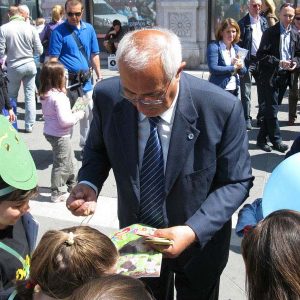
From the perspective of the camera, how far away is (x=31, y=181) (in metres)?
2.05

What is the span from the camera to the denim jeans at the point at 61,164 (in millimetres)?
4801

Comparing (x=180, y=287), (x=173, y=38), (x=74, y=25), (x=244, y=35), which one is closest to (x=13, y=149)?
(x=173, y=38)

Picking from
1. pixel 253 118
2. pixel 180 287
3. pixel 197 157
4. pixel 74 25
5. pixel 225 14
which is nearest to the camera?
pixel 197 157

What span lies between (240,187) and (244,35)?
17.4 feet

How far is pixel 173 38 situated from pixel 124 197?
792 millimetres

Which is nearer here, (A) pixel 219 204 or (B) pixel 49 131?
(A) pixel 219 204

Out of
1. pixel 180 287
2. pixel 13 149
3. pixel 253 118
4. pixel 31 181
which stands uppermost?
pixel 13 149

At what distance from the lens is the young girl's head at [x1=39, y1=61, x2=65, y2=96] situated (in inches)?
190

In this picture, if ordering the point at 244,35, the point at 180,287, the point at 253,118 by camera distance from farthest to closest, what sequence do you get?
the point at 253,118, the point at 244,35, the point at 180,287

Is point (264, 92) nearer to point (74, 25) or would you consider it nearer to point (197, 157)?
point (74, 25)

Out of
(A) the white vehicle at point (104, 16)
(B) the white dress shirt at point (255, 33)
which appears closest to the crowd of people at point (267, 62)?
(B) the white dress shirt at point (255, 33)

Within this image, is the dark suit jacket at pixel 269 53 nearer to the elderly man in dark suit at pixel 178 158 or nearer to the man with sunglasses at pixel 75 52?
the man with sunglasses at pixel 75 52

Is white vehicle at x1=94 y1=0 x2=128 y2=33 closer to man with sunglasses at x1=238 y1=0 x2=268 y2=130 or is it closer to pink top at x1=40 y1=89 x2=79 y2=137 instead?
man with sunglasses at x1=238 y1=0 x2=268 y2=130

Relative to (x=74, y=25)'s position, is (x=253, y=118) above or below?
below
